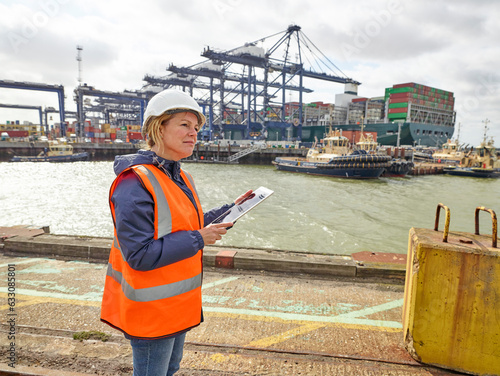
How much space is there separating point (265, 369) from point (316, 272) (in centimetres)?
171

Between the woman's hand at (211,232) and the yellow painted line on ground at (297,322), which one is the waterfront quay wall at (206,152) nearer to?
the yellow painted line on ground at (297,322)

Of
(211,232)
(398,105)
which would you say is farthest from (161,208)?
(398,105)

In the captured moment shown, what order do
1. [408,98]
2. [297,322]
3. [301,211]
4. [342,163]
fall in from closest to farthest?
[297,322]
[301,211]
[342,163]
[408,98]

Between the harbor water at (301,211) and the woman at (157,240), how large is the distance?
405 cm

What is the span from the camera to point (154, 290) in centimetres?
130

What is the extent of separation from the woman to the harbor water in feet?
13.3

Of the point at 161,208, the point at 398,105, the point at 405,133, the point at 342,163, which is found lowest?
the point at 342,163

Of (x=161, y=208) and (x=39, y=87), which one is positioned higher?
(x=39, y=87)

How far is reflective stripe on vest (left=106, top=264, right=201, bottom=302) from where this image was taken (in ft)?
4.23

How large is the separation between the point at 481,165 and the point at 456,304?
36619mm

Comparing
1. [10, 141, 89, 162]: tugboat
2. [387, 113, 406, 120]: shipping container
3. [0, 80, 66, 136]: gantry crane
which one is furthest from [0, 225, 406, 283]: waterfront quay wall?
[387, 113, 406, 120]: shipping container

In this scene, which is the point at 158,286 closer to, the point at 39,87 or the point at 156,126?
the point at 156,126

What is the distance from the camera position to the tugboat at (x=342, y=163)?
81.5ft

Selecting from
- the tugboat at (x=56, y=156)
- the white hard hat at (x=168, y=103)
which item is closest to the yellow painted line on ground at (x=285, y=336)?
the white hard hat at (x=168, y=103)
